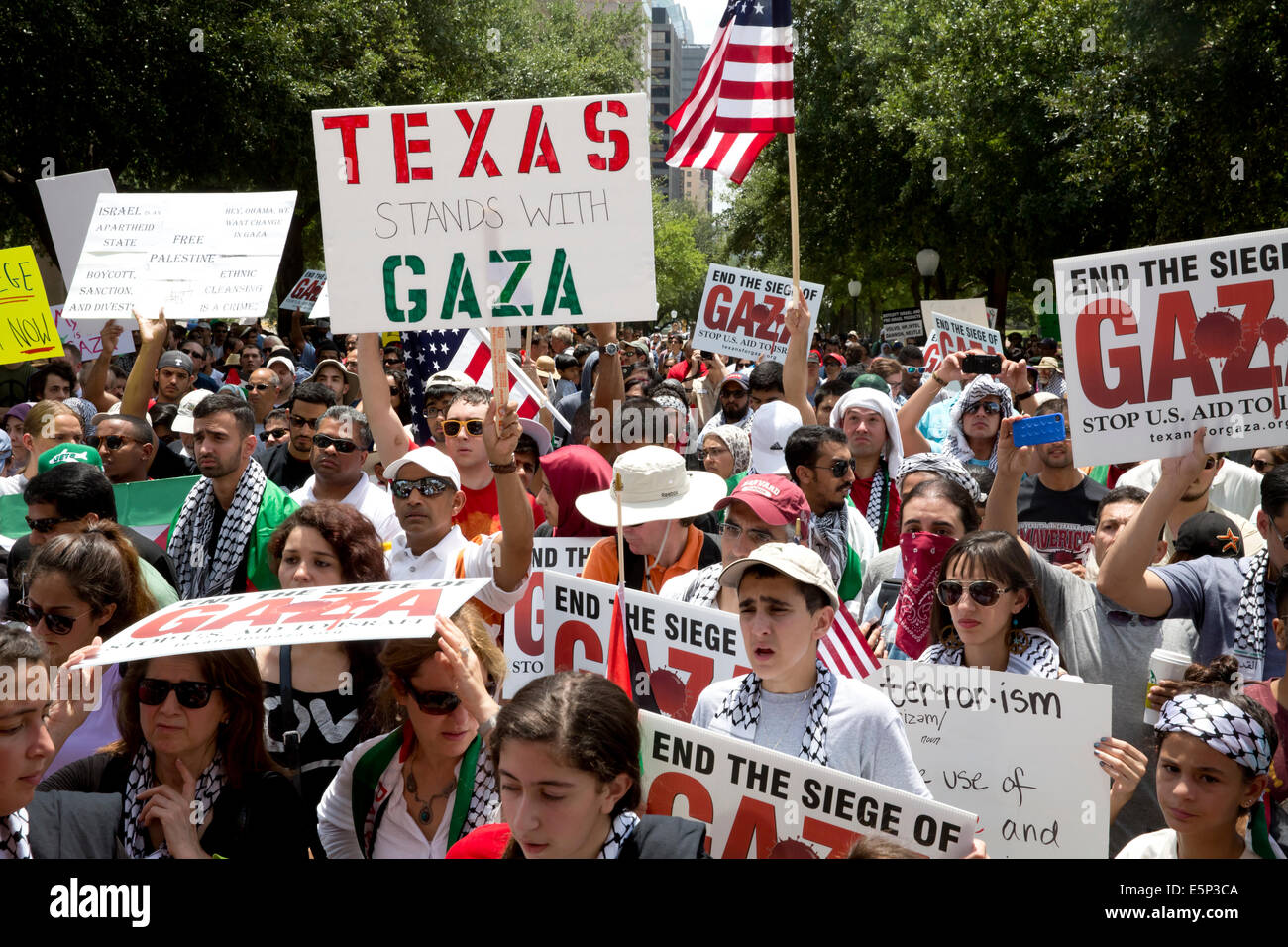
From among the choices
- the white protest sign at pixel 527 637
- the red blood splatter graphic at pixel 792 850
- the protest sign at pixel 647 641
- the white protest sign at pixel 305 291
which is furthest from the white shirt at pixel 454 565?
the white protest sign at pixel 305 291

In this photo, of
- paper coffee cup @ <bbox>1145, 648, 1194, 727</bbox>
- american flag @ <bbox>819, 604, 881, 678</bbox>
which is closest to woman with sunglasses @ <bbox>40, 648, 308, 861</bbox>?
american flag @ <bbox>819, 604, 881, 678</bbox>

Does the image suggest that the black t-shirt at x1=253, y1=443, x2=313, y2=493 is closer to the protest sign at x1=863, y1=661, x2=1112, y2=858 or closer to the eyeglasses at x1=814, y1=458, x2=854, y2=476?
the eyeglasses at x1=814, y1=458, x2=854, y2=476

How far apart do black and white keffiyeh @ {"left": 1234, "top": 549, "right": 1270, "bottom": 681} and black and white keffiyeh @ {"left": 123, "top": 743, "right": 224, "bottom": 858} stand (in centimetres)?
305

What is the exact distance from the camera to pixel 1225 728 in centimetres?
320

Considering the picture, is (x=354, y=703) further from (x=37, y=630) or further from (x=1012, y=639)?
(x=1012, y=639)

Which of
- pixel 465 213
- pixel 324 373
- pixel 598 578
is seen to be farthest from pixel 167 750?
pixel 324 373

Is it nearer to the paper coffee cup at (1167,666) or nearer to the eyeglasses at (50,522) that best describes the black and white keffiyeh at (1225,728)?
the paper coffee cup at (1167,666)

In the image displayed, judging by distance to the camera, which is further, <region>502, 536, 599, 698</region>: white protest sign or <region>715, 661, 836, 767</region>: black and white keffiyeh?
<region>502, 536, 599, 698</region>: white protest sign

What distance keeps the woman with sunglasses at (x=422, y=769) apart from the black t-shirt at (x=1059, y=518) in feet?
12.2

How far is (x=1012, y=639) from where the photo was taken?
4121mm

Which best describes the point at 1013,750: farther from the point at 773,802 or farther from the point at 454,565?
the point at 454,565

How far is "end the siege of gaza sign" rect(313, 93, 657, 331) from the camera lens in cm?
513

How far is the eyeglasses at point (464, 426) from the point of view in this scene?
589cm

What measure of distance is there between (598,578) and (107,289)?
15.7 feet
